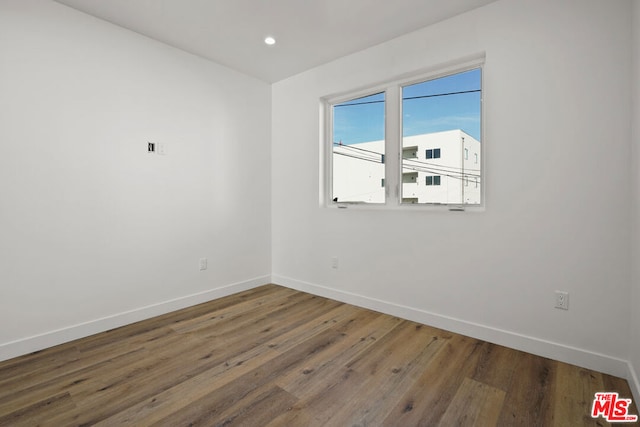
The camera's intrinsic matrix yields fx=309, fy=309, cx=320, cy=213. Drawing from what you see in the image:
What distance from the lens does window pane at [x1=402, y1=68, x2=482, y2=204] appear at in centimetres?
254

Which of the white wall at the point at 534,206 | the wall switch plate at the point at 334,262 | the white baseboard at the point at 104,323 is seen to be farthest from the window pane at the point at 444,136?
the white baseboard at the point at 104,323

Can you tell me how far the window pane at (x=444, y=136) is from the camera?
2.54 m

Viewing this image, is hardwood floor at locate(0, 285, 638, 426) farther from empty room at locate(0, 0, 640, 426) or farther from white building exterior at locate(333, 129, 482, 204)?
white building exterior at locate(333, 129, 482, 204)

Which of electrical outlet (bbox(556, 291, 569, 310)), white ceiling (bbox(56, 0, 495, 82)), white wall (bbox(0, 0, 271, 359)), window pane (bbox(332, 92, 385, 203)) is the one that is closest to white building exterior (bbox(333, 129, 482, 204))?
window pane (bbox(332, 92, 385, 203))

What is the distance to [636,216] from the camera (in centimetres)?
174

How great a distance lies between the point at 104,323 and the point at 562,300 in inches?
136

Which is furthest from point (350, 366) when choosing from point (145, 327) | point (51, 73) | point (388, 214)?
point (51, 73)

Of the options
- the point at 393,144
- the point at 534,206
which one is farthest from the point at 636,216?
the point at 393,144

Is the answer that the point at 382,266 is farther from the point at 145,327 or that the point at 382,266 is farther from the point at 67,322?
the point at 67,322

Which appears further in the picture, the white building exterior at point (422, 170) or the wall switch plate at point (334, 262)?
the wall switch plate at point (334, 262)

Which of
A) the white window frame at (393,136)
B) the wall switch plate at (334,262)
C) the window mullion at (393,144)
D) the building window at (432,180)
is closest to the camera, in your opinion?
the white window frame at (393,136)

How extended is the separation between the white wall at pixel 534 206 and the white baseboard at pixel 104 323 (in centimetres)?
166

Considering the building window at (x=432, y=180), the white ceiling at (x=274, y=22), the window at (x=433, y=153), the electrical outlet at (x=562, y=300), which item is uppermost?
the white ceiling at (x=274, y=22)

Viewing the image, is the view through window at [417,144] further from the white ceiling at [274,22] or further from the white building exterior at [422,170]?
the white ceiling at [274,22]
